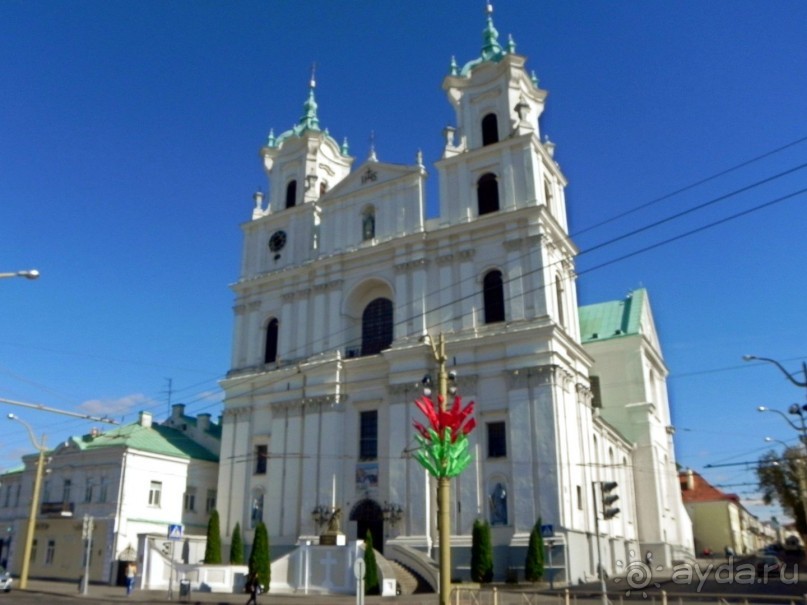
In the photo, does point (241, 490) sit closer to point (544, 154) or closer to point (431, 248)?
point (431, 248)

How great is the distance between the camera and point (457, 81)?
43.5m

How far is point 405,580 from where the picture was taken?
98.6 ft

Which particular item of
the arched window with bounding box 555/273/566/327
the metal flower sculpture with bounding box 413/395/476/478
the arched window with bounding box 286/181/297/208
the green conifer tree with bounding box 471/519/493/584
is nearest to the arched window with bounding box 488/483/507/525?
the green conifer tree with bounding box 471/519/493/584

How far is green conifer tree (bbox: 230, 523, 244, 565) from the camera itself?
121ft

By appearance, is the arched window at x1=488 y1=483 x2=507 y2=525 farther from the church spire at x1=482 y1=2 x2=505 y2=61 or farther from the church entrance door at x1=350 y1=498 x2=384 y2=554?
the church spire at x1=482 y1=2 x2=505 y2=61

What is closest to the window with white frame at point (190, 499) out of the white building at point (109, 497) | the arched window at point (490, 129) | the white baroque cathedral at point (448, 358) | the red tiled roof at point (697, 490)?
the white building at point (109, 497)

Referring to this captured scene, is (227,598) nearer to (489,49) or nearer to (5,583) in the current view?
(5,583)

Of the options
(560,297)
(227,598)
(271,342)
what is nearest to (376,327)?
(271,342)

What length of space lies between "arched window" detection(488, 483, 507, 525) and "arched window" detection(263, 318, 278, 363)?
54.8 ft

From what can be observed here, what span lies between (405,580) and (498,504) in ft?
19.5

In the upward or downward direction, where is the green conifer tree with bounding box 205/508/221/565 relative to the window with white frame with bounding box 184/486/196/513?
downward

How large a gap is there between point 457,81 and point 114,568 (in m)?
33.7

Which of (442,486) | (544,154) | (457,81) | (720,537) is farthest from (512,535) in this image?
(720,537)

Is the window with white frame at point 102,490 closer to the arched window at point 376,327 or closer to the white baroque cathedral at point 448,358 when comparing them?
the white baroque cathedral at point 448,358
